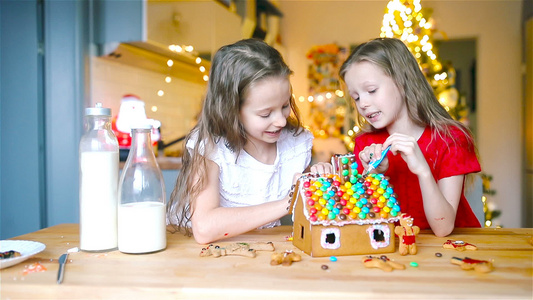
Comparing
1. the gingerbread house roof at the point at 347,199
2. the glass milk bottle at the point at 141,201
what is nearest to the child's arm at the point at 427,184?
the gingerbread house roof at the point at 347,199

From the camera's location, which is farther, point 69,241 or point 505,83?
point 505,83

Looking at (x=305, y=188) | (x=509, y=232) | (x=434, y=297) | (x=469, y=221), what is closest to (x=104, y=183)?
(x=305, y=188)

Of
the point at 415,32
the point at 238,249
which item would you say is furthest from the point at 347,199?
the point at 415,32

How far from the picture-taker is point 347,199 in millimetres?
951

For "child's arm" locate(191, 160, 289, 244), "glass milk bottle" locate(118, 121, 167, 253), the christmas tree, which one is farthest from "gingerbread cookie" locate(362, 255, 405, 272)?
the christmas tree

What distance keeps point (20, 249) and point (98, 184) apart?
20cm

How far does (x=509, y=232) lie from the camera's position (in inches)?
45.9

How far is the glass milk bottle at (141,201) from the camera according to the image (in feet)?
3.11

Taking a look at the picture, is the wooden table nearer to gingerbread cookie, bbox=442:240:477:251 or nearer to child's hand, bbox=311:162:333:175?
gingerbread cookie, bbox=442:240:477:251

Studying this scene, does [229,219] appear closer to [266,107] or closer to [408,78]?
[266,107]

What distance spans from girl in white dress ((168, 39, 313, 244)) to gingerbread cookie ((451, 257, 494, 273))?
39cm

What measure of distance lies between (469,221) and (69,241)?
1.10 m

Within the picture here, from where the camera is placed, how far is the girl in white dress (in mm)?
1116

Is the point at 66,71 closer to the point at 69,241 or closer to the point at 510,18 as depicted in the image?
the point at 69,241
